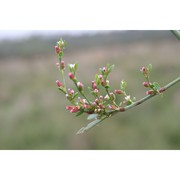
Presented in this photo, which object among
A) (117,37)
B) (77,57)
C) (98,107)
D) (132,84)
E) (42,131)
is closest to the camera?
(98,107)

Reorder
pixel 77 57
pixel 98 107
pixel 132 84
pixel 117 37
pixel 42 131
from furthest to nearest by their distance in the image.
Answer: pixel 117 37, pixel 77 57, pixel 132 84, pixel 42 131, pixel 98 107

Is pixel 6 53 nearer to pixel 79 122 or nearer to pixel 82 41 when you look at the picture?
pixel 82 41

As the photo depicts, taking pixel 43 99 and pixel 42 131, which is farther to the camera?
pixel 43 99

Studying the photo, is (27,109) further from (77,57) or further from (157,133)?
(157,133)

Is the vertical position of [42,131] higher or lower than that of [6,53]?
lower

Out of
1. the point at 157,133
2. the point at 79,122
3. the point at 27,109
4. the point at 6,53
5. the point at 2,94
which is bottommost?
the point at 157,133

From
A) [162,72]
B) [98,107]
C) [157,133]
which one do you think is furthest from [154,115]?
[98,107]

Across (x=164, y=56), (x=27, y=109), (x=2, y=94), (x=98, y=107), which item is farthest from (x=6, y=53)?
(x=98, y=107)
